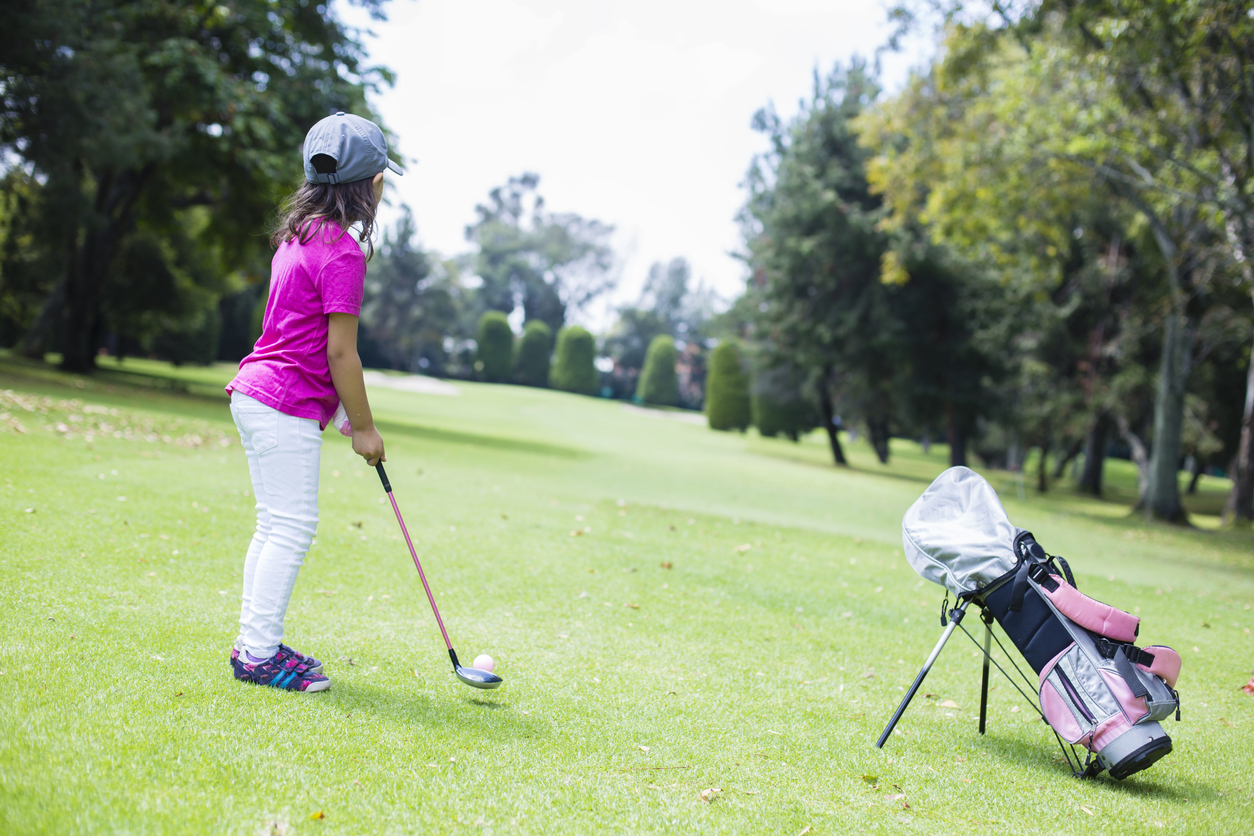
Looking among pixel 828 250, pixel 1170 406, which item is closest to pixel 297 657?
pixel 1170 406

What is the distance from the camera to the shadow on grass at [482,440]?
1845cm

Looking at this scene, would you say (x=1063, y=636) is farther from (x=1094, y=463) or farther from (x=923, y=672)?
(x=1094, y=463)

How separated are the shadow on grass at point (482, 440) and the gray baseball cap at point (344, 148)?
48.2 ft

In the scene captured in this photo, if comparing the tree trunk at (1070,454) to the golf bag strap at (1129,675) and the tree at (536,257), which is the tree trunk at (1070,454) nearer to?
the golf bag strap at (1129,675)

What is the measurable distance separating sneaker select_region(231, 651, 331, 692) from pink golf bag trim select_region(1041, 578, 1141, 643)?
282 centimetres

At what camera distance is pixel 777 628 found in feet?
18.0

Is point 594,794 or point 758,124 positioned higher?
point 758,124

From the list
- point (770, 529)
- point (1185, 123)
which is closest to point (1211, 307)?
point (1185, 123)

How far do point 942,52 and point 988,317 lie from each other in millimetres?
8925

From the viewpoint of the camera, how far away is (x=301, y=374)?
3.07 m

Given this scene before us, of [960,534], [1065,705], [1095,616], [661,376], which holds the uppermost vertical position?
[661,376]

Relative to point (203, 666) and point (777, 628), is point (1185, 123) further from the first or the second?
point (203, 666)

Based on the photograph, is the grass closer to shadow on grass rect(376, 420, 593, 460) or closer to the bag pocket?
the bag pocket

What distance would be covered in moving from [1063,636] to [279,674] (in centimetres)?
298
